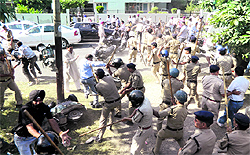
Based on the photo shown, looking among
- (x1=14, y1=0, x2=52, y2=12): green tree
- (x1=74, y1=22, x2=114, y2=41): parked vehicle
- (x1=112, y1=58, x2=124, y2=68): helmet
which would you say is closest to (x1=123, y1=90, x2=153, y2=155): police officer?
(x1=112, y1=58, x2=124, y2=68): helmet

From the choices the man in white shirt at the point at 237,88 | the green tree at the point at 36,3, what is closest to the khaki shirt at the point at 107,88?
the man in white shirt at the point at 237,88

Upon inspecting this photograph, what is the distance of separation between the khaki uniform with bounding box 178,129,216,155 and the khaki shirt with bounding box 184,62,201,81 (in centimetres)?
358

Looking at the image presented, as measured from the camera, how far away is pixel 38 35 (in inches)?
575

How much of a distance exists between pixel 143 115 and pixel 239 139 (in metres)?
1.68

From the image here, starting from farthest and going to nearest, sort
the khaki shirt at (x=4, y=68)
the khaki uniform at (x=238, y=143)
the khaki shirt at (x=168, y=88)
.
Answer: the khaki shirt at (x=4, y=68), the khaki shirt at (x=168, y=88), the khaki uniform at (x=238, y=143)

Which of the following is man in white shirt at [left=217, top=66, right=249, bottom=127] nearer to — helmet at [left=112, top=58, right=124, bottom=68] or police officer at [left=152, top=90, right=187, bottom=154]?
police officer at [left=152, top=90, right=187, bottom=154]

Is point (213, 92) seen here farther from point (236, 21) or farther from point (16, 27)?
point (16, 27)

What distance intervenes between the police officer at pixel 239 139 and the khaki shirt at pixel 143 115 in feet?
4.70

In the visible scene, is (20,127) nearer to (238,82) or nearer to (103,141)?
(103,141)


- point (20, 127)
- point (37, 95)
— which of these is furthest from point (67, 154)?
point (37, 95)

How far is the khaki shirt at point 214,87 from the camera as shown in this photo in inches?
206

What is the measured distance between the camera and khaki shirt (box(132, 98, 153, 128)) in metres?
4.07

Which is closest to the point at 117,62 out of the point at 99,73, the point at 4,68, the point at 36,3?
the point at 99,73

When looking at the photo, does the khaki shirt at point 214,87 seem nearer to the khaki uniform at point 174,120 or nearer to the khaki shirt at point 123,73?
the khaki uniform at point 174,120
